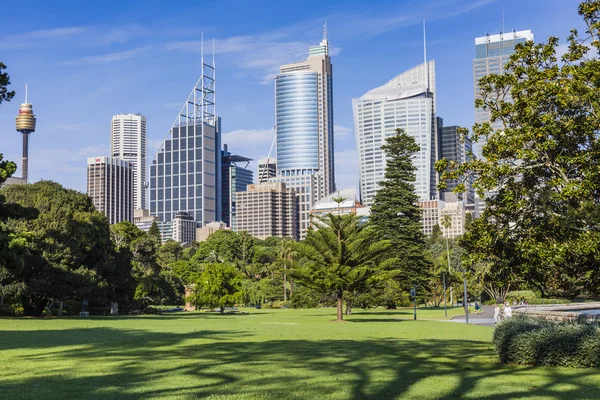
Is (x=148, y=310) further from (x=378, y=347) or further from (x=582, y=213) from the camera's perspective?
(x=582, y=213)

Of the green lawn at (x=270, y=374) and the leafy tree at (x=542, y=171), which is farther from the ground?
the leafy tree at (x=542, y=171)

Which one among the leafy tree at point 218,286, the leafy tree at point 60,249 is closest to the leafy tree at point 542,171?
the leafy tree at point 60,249

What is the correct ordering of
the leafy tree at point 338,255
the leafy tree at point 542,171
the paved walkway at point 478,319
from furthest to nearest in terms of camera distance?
the leafy tree at point 338,255 → the paved walkway at point 478,319 → the leafy tree at point 542,171

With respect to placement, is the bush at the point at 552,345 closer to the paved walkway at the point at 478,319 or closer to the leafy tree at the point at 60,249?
the paved walkway at the point at 478,319

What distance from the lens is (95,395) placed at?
32.2 feet

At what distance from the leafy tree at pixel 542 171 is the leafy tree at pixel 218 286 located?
43.6 meters

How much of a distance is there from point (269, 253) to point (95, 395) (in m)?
127

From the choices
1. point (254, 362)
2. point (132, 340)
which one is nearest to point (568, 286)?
point (254, 362)

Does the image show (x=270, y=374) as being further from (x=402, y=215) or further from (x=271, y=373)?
(x=402, y=215)

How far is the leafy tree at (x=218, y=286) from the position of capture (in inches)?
2347

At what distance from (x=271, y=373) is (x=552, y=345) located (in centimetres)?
610

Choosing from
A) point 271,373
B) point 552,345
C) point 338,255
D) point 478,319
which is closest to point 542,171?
point 552,345

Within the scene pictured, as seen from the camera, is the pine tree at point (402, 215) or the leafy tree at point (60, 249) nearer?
the leafy tree at point (60, 249)

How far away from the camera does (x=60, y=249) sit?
43.9 meters
